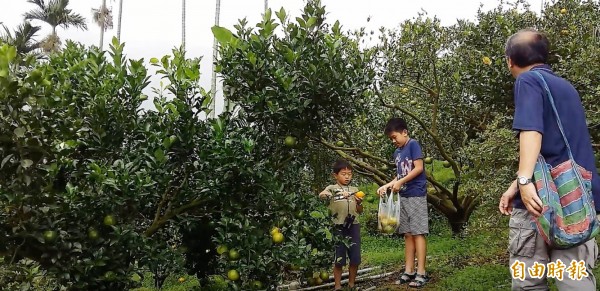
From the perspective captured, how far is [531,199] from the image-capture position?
Result: 7.45 feet

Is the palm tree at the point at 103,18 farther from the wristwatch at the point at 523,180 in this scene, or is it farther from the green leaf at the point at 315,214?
the wristwatch at the point at 523,180

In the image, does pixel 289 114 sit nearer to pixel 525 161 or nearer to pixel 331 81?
pixel 331 81

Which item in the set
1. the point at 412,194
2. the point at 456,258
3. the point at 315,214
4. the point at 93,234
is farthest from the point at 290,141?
the point at 456,258

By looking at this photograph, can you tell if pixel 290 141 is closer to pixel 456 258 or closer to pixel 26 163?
pixel 26 163

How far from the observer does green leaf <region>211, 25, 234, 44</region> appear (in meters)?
3.89

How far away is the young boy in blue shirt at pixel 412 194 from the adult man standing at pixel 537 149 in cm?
239

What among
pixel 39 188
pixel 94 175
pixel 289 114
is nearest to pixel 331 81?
pixel 289 114

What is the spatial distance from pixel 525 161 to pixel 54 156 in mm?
2598

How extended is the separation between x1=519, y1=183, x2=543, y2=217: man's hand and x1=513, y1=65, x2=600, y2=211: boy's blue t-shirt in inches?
7.7

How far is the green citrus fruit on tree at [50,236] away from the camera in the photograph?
3281 millimetres

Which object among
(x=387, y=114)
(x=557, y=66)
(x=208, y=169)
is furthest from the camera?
(x=387, y=114)

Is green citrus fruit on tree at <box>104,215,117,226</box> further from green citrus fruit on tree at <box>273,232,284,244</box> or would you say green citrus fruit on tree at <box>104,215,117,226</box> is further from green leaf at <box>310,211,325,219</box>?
green leaf at <box>310,211,325,219</box>

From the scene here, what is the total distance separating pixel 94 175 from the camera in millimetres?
3361

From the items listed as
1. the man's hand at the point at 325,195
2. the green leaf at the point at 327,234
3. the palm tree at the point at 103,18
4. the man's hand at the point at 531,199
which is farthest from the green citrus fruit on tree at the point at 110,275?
the palm tree at the point at 103,18
